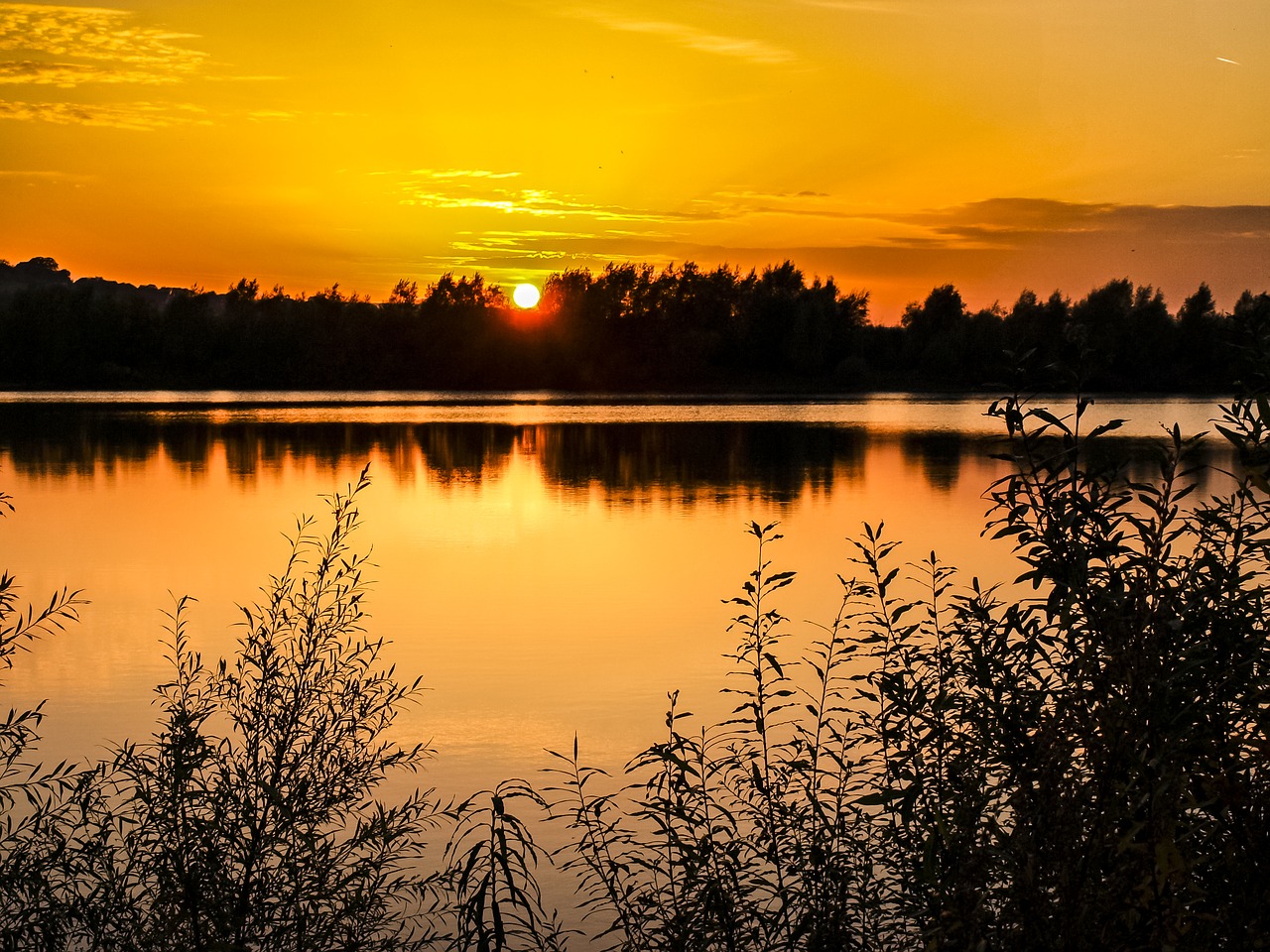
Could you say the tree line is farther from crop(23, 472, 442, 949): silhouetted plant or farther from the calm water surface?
crop(23, 472, 442, 949): silhouetted plant

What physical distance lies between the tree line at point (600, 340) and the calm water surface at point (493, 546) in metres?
65.6

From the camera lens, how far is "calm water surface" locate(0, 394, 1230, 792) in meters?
11.2

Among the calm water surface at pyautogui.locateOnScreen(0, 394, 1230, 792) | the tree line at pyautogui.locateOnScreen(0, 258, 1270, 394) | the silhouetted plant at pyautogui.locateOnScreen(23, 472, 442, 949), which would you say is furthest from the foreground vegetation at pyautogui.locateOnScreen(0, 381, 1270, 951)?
the tree line at pyautogui.locateOnScreen(0, 258, 1270, 394)

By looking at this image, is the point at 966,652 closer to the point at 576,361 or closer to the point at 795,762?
the point at 795,762

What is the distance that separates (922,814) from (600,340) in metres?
116

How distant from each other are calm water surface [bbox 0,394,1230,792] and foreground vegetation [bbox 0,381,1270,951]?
2.28 meters

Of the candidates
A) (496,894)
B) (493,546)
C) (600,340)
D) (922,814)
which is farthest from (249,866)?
(600,340)

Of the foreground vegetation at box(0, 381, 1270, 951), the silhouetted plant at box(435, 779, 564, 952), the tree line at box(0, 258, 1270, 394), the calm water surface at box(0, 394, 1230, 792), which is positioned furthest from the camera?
the tree line at box(0, 258, 1270, 394)

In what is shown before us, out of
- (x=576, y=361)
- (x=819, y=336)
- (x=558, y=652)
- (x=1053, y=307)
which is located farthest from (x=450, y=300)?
(x=558, y=652)

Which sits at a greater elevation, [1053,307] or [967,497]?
[1053,307]

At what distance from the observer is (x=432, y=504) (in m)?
27.5

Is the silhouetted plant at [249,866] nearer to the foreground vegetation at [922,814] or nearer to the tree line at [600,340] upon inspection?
the foreground vegetation at [922,814]

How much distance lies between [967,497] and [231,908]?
23.9 metres

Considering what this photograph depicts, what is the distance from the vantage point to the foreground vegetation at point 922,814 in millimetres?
3469
